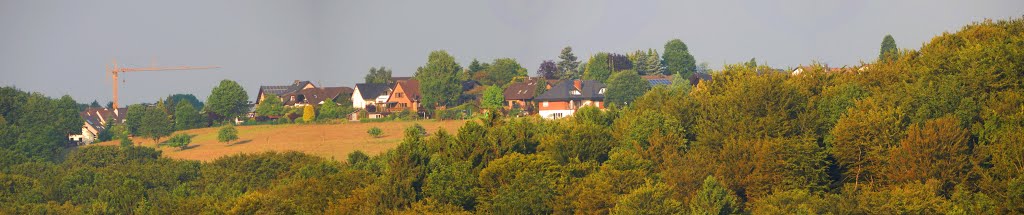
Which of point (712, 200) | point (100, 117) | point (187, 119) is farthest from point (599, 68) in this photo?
point (712, 200)

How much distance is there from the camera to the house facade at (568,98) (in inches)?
4471

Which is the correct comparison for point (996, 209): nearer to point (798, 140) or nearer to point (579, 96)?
point (798, 140)

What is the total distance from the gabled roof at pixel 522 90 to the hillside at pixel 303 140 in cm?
1715

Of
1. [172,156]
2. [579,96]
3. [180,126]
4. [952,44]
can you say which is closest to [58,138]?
[180,126]

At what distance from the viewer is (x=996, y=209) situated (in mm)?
44906

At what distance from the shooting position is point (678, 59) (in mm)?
147250

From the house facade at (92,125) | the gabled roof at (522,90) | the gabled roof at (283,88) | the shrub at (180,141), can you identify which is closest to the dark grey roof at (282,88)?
the gabled roof at (283,88)

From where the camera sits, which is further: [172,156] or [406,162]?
[172,156]

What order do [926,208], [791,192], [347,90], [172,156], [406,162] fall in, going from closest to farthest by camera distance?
[926,208] < [791,192] < [406,162] < [172,156] < [347,90]

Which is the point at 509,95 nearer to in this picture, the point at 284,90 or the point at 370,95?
the point at 370,95

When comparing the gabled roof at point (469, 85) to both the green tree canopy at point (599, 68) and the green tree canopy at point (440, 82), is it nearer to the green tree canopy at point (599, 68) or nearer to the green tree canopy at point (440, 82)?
the green tree canopy at point (440, 82)

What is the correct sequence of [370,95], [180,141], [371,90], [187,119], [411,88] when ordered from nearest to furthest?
1. [180,141]
2. [187,119]
3. [411,88]
4. [370,95]
5. [371,90]

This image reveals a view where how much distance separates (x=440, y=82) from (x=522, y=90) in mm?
7937

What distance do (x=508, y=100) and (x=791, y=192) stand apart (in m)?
73.1
